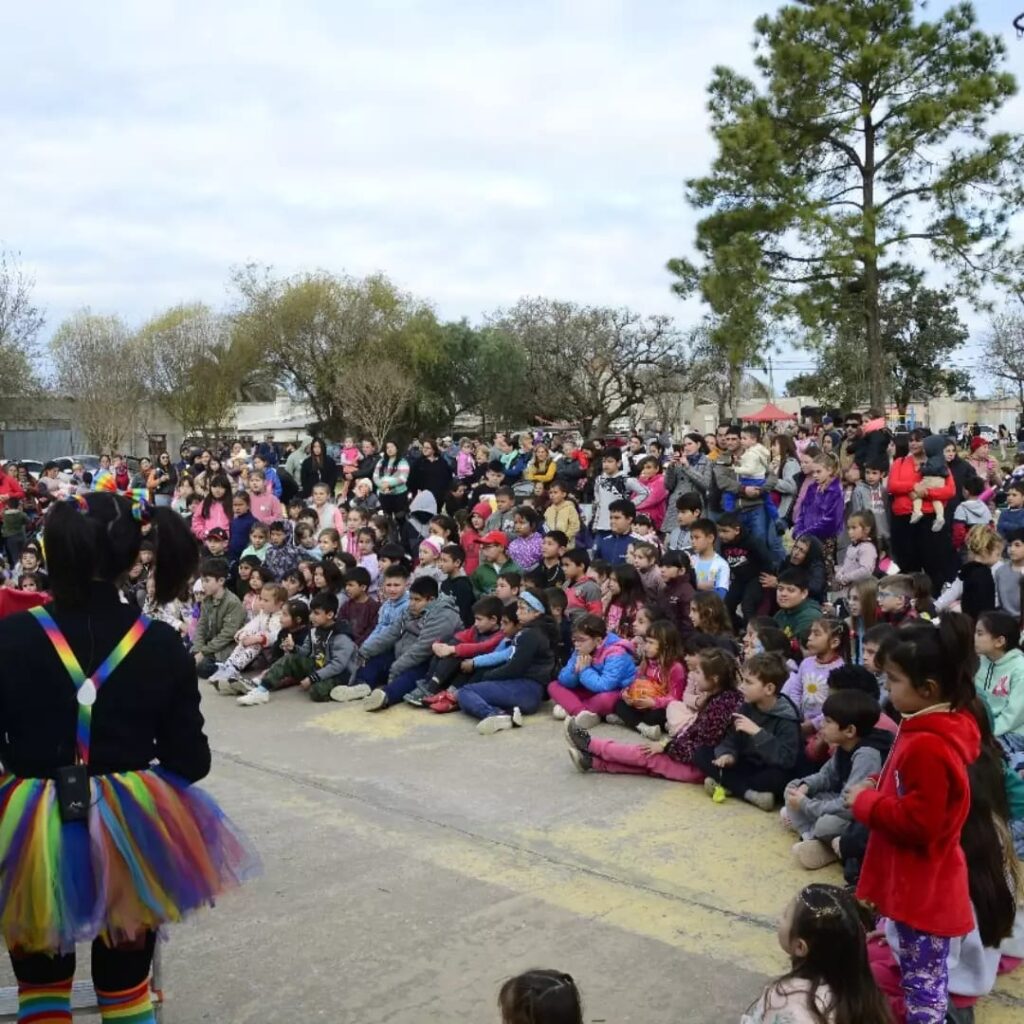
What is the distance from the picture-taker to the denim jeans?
22.8 feet

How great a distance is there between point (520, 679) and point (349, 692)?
1.32 metres

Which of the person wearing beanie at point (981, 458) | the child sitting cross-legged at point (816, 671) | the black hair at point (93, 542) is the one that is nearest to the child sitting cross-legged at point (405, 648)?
the child sitting cross-legged at point (816, 671)

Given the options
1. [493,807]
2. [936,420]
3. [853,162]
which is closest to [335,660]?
[493,807]

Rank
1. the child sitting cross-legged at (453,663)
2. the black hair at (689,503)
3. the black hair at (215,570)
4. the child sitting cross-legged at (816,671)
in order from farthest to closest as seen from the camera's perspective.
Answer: the black hair at (215,570) → the black hair at (689,503) → the child sitting cross-legged at (453,663) → the child sitting cross-legged at (816,671)

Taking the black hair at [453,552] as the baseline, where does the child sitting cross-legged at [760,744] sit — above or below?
below

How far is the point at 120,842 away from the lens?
2371 millimetres

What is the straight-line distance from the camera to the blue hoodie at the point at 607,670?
21.9ft

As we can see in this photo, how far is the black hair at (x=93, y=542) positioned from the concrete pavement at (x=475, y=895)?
169 centimetres

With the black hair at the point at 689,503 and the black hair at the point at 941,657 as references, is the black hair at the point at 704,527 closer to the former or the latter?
the black hair at the point at 689,503

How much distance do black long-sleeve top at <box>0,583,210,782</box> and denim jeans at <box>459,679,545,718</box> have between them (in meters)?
4.51

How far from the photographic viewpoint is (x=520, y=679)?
7.14 m

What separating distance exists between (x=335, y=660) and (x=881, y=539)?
180 inches

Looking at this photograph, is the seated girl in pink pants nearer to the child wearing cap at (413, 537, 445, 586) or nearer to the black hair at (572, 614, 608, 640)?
the black hair at (572, 614, 608, 640)

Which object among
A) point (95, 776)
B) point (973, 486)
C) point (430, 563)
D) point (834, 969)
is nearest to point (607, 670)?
point (430, 563)
